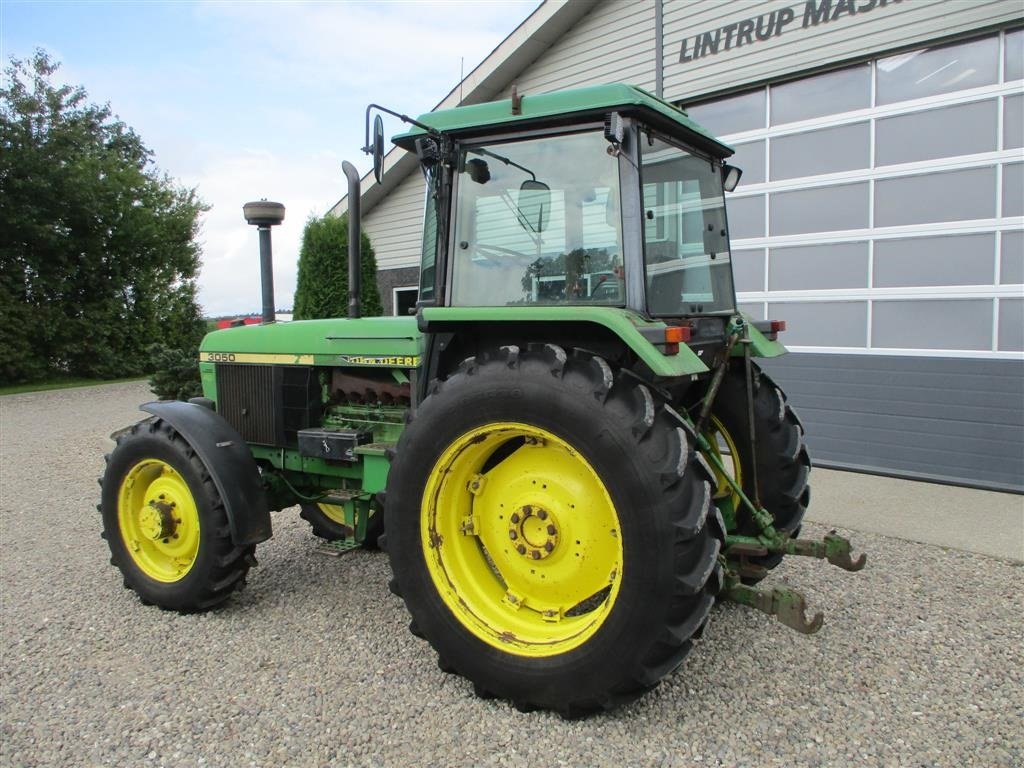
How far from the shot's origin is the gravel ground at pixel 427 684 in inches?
97.0

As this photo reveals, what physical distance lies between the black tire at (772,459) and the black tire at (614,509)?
110 cm

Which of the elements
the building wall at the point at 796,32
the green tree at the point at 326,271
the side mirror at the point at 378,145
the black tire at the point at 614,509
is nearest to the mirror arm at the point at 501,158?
the side mirror at the point at 378,145

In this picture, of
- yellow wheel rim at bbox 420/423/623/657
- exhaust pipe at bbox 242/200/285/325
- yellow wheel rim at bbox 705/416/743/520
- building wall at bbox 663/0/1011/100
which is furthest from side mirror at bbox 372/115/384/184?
building wall at bbox 663/0/1011/100

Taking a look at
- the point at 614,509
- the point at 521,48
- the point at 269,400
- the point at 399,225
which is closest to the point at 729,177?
the point at 614,509

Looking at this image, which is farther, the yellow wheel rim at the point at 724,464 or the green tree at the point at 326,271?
the green tree at the point at 326,271

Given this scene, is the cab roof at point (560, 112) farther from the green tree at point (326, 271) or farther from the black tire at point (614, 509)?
the green tree at point (326, 271)

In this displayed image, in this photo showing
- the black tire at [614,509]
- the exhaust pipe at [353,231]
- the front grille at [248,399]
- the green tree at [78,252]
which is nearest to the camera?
the black tire at [614,509]

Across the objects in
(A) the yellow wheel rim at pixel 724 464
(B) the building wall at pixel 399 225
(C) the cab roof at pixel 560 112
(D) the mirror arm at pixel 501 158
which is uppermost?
(B) the building wall at pixel 399 225

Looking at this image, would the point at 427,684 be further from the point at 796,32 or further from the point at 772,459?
the point at 796,32

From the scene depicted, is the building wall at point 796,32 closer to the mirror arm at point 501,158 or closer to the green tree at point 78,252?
the mirror arm at point 501,158

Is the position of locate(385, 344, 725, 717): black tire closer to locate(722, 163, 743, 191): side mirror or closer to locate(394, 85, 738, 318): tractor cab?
locate(394, 85, 738, 318): tractor cab

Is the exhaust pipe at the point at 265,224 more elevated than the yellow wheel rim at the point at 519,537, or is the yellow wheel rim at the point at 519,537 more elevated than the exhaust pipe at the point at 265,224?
the exhaust pipe at the point at 265,224

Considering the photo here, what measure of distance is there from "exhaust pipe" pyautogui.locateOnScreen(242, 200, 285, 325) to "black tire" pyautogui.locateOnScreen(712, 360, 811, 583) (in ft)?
8.26

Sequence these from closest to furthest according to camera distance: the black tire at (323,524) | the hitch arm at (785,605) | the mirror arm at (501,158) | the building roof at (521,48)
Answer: the hitch arm at (785,605), the mirror arm at (501,158), the black tire at (323,524), the building roof at (521,48)
